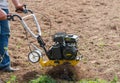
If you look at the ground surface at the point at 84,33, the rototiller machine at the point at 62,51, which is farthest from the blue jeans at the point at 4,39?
the rototiller machine at the point at 62,51

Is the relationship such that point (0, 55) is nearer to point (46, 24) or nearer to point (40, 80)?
point (40, 80)

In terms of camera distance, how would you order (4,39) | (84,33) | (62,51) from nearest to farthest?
1. (62,51)
2. (4,39)
3. (84,33)

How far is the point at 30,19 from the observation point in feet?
32.9

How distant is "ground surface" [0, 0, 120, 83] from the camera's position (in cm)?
685

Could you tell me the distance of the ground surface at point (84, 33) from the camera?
6.85 meters

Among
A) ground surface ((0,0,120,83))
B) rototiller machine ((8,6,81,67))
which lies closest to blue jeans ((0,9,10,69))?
ground surface ((0,0,120,83))

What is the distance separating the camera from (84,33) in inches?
356

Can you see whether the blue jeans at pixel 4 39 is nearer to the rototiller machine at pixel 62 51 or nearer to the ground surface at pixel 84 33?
the ground surface at pixel 84 33

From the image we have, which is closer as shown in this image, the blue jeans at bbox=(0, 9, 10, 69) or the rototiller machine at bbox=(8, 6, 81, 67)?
the rototiller machine at bbox=(8, 6, 81, 67)

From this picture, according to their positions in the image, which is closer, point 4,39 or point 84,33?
point 4,39

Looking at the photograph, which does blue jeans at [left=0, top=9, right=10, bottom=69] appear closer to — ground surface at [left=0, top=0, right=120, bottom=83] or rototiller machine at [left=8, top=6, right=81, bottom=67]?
ground surface at [left=0, top=0, right=120, bottom=83]

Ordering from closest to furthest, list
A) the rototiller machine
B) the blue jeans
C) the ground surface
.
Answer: the rototiller machine
the blue jeans
the ground surface

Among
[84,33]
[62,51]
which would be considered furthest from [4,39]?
[84,33]

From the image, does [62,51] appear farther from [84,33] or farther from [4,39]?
[84,33]
